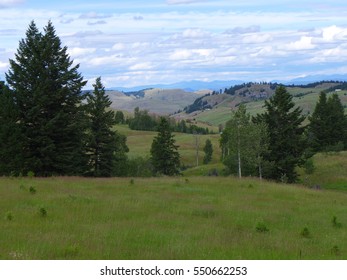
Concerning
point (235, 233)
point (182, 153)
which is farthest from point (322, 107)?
point (182, 153)

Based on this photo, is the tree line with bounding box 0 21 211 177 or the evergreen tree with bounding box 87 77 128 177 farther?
the evergreen tree with bounding box 87 77 128 177

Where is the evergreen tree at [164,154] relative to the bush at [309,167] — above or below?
above

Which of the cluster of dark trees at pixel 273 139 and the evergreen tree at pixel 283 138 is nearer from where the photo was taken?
the cluster of dark trees at pixel 273 139

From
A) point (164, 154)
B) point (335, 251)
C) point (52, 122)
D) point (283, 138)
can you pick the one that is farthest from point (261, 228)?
point (164, 154)

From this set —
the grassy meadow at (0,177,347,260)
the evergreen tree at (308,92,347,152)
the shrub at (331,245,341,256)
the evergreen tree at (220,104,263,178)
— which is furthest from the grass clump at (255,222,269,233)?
the evergreen tree at (308,92,347,152)

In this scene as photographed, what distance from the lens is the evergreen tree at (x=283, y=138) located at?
57656mm

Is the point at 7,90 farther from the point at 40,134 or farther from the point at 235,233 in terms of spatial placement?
the point at 235,233

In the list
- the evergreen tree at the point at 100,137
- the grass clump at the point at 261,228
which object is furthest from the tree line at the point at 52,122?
the grass clump at the point at 261,228

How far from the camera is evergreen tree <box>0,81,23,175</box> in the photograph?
133ft

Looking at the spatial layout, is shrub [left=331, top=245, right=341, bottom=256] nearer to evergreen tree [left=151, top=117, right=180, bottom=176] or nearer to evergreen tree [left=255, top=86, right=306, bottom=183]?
evergreen tree [left=255, top=86, right=306, bottom=183]

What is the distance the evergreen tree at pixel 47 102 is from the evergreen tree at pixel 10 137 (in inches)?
27.5

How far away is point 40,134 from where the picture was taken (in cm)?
4216

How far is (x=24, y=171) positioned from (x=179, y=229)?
98.2 feet

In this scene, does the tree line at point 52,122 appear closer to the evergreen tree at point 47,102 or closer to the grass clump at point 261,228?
the evergreen tree at point 47,102
